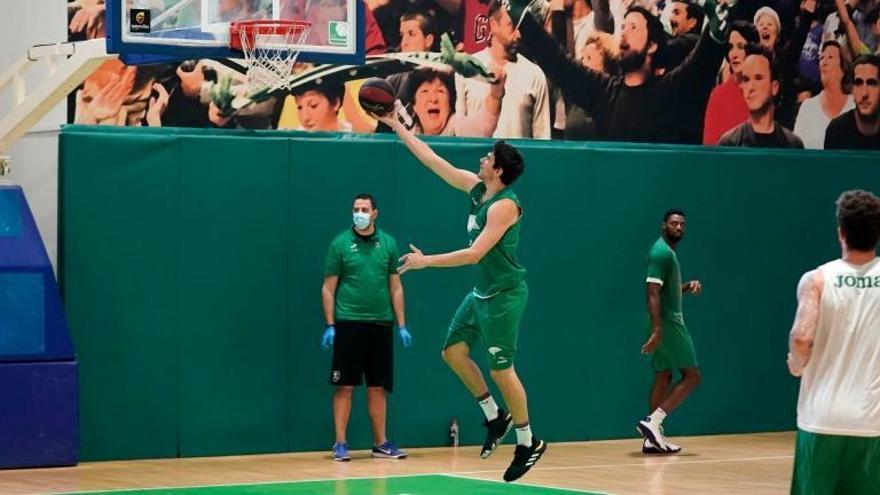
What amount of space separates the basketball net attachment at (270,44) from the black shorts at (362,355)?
2397 mm

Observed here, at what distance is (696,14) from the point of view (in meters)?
17.8

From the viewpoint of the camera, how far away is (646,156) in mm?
16562

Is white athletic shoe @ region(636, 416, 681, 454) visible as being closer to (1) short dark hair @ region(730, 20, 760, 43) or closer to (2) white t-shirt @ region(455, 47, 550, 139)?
(2) white t-shirt @ region(455, 47, 550, 139)

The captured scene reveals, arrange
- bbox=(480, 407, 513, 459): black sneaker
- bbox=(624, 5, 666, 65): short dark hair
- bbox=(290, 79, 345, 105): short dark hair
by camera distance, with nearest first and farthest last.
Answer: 1. bbox=(480, 407, 513, 459): black sneaker
2. bbox=(290, 79, 345, 105): short dark hair
3. bbox=(624, 5, 666, 65): short dark hair

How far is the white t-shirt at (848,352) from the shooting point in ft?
21.8

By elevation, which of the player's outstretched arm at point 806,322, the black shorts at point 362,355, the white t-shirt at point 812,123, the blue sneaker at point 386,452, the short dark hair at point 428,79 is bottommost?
the blue sneaker at point 386,452

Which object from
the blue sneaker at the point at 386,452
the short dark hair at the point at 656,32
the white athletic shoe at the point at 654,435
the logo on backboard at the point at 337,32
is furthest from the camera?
the short dark hair at the point at 656,32

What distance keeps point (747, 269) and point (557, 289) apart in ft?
7.65

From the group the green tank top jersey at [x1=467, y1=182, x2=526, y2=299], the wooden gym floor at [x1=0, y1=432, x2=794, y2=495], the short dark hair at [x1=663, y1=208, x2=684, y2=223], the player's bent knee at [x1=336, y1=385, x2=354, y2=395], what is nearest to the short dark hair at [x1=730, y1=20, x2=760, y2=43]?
the short dark hair at [x1=663, y1=208, x2=684, y2=223]

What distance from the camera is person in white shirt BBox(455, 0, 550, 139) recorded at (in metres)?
16.3

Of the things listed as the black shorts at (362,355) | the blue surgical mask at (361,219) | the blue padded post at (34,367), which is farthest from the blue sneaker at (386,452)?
the blue padded post at (34,367)

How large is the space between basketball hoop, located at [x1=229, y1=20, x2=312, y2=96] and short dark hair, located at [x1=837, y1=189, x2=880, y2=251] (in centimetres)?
677

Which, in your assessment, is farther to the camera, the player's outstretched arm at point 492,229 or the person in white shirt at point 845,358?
the player's outstretched arm at point 492,229

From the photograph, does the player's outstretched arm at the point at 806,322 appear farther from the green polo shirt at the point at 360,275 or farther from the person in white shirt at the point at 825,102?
the person in white shirt at the point at 825,102
